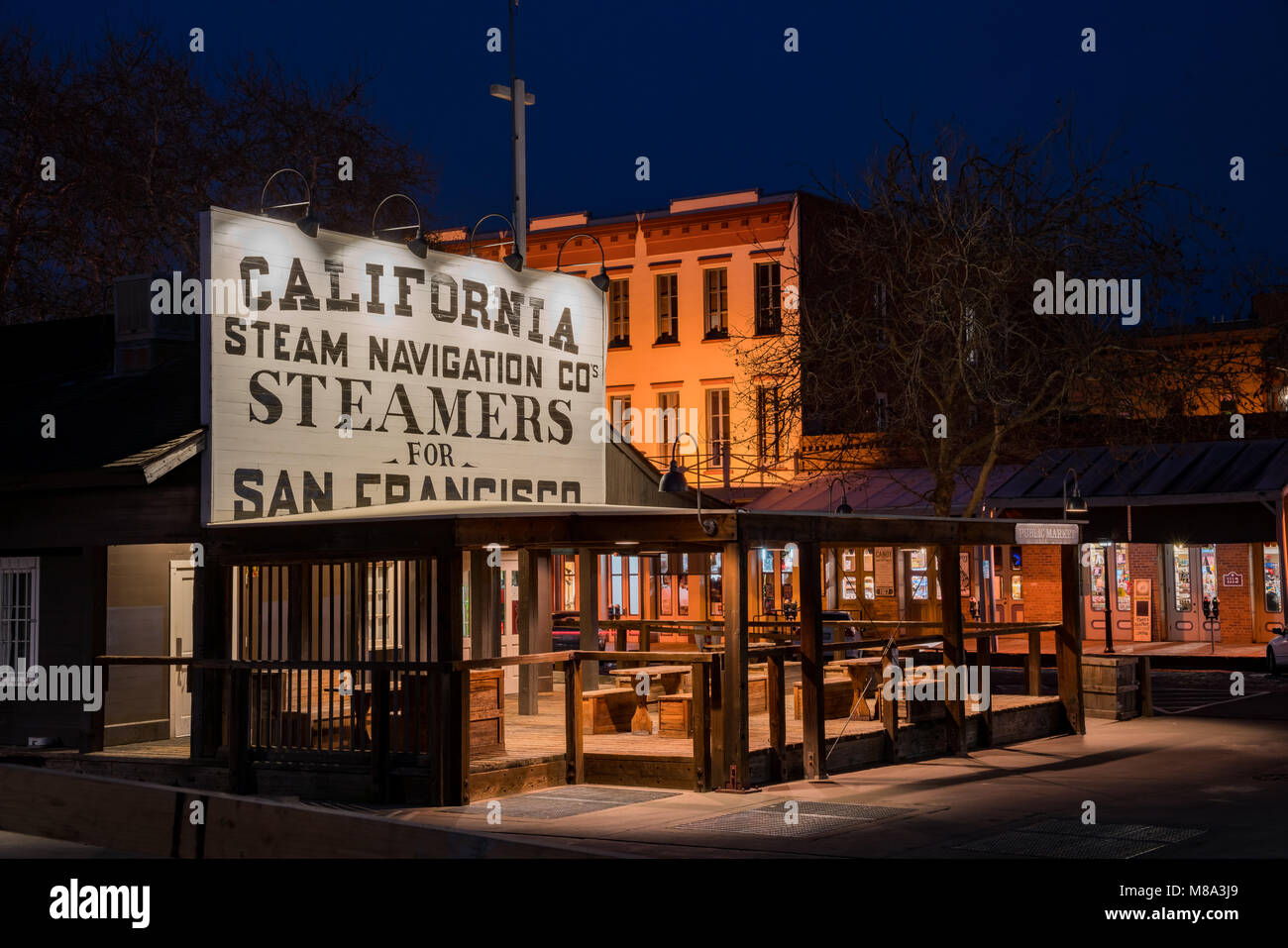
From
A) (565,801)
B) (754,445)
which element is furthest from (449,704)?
(754,445)

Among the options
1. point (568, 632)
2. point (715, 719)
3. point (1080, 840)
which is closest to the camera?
point (1080, 840)

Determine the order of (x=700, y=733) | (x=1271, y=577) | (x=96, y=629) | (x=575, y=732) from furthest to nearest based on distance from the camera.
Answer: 1. (x=1271, y=577)
2. (x=96, y=629)
3. (x=575, y=732)
4. (x=700, y=733)

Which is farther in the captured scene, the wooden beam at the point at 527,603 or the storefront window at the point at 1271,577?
the storefront window at the point at 1271,577

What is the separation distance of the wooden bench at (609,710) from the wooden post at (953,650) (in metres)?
3.62

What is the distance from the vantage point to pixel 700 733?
47.9 feet

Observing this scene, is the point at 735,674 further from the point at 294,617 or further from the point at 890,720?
the point at 294,617

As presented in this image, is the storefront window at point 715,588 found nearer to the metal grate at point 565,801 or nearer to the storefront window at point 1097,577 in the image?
the storefront window at point 1097,577

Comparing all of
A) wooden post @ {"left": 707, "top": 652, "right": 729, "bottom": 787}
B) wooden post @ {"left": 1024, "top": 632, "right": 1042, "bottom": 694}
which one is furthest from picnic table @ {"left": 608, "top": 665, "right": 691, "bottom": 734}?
wooden post @ {"left": 1024, "top": 632, "right": 1042, "bottom": 694}

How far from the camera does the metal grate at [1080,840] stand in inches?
437

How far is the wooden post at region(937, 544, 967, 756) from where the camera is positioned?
17.5 metres

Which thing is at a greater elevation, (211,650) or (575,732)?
(211,650)

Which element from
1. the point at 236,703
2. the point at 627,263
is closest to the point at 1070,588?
the point at 236,703

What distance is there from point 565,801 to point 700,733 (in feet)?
4.78

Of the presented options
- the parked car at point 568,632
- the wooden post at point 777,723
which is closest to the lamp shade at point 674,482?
the wooden post at point 777,723
